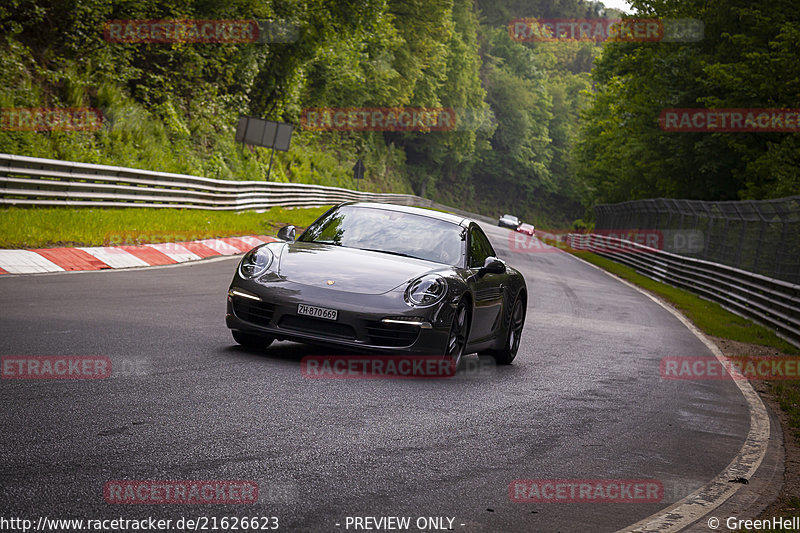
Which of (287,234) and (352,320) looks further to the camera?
(287,234)

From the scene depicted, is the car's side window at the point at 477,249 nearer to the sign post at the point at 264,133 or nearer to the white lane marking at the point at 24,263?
the white lane marking at the point at 24,263

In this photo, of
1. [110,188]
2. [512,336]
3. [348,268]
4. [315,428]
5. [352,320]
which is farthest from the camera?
[110,188]

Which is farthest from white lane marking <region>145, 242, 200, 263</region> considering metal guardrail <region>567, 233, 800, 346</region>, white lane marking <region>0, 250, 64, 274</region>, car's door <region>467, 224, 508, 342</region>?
metal guardrail <region>567, 233, 800, 346</region>

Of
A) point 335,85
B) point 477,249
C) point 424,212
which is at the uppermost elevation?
point 335,85

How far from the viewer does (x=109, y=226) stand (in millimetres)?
16828

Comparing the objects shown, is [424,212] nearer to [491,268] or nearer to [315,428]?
[491,268]

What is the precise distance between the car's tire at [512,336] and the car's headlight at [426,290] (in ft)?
6.15

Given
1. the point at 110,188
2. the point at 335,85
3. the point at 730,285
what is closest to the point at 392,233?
the point at 110,188

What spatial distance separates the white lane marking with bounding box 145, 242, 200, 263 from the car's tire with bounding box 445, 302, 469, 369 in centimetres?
946

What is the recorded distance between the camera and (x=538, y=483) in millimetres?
5035

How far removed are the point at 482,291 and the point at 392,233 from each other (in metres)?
0.99

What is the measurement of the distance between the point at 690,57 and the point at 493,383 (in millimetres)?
33644

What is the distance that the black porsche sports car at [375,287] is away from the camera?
296 inches

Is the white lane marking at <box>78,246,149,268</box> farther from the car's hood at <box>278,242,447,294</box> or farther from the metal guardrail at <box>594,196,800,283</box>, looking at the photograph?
the metal guardrail at <box>594,196,800,283</box>
